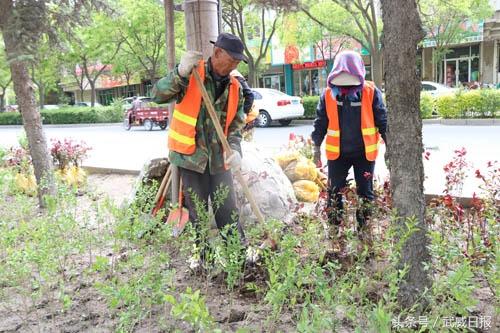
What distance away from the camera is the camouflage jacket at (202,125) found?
118 inches

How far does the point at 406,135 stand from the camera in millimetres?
2346

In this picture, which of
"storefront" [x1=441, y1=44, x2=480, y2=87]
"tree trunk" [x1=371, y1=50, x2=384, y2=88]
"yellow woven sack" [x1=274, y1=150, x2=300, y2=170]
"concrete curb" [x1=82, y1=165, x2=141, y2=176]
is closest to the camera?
"yellow woven sack" [x1=274, y1=150, x2=300, y2=170]

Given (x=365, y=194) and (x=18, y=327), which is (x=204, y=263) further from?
(x=365, y=194)

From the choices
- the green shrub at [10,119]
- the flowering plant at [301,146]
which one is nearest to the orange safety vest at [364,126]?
the flowering plant at [301,146]

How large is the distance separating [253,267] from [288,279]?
1.04 metres

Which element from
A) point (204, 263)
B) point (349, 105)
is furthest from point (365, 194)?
point (204, 263)

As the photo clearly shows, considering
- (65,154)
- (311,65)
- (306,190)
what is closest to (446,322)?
(306,190)

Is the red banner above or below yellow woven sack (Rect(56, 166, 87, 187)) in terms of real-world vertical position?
above

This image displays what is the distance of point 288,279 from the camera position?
2027 millimetres

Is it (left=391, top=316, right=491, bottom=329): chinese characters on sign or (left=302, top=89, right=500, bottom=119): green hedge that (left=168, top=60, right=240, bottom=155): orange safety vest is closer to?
(left=391, top=316, right=491, bottom=329): chinese characters on sign

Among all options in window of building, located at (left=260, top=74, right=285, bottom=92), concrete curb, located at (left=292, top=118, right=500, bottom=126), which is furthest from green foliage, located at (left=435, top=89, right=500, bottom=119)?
window of building, located at (left=260, top=74, right=285, bottom=92)

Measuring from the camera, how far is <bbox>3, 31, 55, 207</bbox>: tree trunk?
18.0 ft

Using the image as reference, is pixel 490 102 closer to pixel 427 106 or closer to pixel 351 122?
pixel 427 106

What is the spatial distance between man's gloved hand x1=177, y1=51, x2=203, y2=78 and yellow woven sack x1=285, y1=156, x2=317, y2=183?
115 inches
